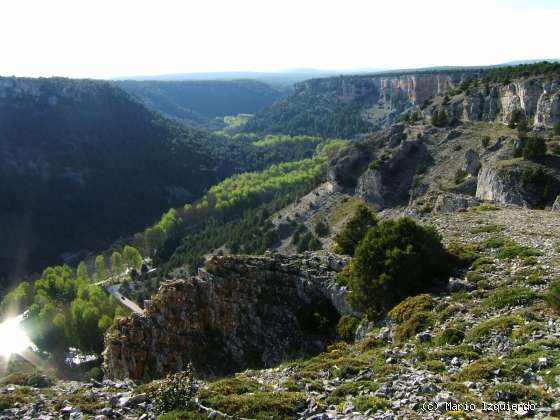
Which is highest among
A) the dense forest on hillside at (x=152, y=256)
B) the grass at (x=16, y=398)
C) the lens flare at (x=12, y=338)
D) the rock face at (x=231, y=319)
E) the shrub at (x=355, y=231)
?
the grass at (x=16, y=398)

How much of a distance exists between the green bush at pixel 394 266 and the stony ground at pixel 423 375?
1861 mm

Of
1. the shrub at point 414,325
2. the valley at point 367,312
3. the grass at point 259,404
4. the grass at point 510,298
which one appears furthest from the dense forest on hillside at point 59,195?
the grass at point 510,298

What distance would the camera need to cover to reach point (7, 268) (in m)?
135

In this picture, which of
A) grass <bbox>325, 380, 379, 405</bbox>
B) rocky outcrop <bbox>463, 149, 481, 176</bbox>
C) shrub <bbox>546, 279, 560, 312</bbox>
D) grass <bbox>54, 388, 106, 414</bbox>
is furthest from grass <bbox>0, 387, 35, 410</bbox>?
rocky outcrop <bbox>463, 149, 481, 176</bbox>

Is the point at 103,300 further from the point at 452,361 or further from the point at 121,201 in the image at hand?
the point at 121,201

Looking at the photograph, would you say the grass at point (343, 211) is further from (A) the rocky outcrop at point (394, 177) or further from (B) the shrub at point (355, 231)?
(B) the shrub at point (355, 231)

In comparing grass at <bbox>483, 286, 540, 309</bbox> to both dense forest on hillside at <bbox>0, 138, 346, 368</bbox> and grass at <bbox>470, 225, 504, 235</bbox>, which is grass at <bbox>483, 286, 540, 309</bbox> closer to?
grass at <bbox>470, 225, 504, 235</bbox>

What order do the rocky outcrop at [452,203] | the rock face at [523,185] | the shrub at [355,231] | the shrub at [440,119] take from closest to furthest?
the shrub at [355,231] < the rocky outcrop at [452,203] < the rock face at [523,185] < the shrub at [440,119]

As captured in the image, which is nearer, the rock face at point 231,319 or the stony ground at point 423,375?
the stony ground at point 423,375

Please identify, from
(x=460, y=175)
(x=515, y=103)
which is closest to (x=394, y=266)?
(x=460, y=175)

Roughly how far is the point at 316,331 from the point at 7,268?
126 metres

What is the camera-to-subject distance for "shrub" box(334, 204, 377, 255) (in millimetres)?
49062

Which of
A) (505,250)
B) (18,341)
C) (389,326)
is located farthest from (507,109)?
(18,341)

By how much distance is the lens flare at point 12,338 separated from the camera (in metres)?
73.8
